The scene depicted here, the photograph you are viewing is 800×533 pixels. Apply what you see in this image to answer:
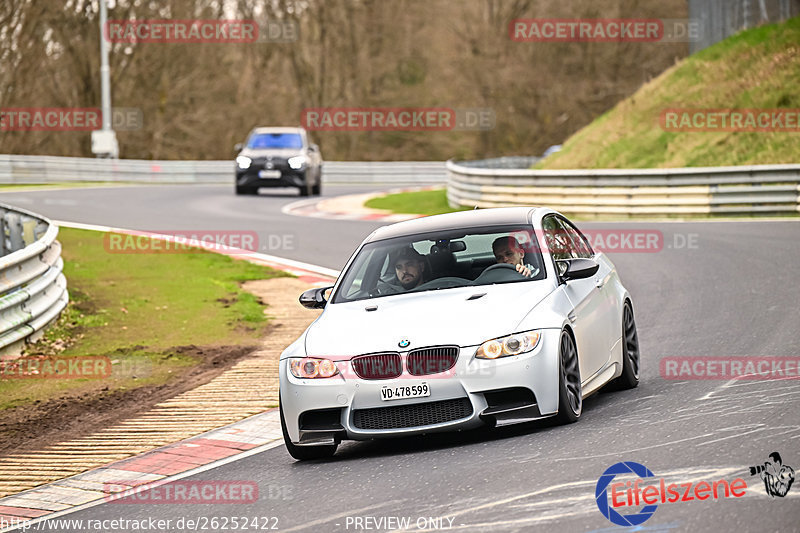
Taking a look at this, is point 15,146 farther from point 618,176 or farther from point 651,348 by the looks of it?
point 651,348

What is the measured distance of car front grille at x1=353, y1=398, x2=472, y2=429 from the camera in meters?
7.56

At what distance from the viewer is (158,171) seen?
46.8 m

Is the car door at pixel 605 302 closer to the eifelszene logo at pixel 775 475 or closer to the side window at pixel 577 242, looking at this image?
the side window at pixel 577 242

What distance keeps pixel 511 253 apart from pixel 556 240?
1.87ft

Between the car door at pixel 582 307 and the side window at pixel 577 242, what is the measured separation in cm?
1

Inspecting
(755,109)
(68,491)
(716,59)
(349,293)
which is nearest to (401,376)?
(349,293)

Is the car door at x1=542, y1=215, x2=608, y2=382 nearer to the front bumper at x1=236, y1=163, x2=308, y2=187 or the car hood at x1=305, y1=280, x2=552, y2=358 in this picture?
the car hood at x1=305, y1=280, x2=552, y2=358

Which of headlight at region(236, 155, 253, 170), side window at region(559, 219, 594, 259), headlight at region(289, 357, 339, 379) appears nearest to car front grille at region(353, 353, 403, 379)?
headlight at region(289, 357, 339, 379)

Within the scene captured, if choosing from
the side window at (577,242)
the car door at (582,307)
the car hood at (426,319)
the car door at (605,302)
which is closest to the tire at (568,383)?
the car door at (582,307)

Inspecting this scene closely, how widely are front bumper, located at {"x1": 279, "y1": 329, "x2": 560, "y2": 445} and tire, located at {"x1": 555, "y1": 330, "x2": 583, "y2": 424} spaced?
8 cm

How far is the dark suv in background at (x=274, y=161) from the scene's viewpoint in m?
35.6

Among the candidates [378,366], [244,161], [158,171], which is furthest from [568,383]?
[158,171]

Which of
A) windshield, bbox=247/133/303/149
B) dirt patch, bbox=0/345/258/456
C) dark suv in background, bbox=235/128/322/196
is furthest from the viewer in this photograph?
windshield, bbox=247/133/303/149

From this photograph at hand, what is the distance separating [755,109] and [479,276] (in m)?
23.8
